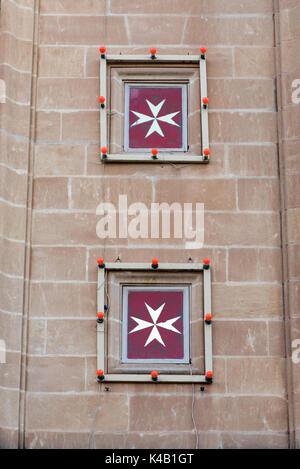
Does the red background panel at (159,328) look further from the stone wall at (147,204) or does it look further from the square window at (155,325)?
the stone wall at (147,204)

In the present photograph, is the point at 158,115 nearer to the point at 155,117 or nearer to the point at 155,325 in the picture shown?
the point at 155,117

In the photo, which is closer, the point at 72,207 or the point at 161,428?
the point at 161,428

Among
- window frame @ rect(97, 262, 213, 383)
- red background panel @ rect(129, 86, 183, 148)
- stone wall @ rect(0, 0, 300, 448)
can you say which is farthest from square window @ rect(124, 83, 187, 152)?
window frame @ rect(97, 262, 213, 383)

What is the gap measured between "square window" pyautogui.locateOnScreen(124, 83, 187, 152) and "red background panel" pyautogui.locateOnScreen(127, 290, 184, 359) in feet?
4.78

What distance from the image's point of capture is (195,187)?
37.7 ft

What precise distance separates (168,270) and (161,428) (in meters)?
1.46

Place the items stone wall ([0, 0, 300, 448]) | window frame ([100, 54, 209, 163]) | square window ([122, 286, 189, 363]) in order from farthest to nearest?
window frame ([100, 54, 209, 163]) → square window ([122, 286, 189, 363]) → stone wall ([0, 0, 300, 448])

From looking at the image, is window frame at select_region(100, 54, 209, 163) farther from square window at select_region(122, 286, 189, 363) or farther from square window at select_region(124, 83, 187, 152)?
square window at select_region(122, 286, 189, 363)

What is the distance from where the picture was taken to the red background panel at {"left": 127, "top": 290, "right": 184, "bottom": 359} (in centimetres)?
1103

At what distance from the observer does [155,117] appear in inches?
465

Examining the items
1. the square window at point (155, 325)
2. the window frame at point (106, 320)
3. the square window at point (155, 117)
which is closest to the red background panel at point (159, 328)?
the square window at point (155, 325)

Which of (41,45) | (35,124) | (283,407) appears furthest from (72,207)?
(283,407)
